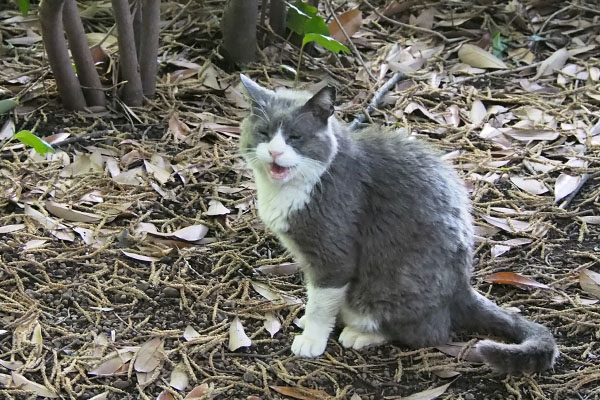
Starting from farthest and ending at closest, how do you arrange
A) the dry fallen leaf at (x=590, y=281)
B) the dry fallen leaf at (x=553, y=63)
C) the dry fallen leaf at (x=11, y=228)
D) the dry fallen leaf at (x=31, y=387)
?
1. the dry fallen leaf at (x=553, y=63)
2. the dry fallen leaf at (x=11, y=228)
3. the dry fallen leaf at (x=590, y=281)
4. the dry fallen leaf at (x=31, y=387)

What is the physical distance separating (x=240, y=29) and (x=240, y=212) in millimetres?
1569

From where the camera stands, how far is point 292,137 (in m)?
2.95

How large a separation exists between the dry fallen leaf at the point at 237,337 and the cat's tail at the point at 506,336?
35.6 inches

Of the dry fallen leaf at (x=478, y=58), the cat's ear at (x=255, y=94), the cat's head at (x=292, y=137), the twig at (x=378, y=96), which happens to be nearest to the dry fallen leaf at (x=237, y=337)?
the cat's head at (x=292, y=137)

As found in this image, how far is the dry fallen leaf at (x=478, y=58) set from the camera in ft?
17.3

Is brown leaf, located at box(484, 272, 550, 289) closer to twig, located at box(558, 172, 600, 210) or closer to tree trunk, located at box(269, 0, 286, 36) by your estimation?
twig, located at box(558, 172, 600, 210)

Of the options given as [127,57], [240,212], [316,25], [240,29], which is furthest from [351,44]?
[240,212]

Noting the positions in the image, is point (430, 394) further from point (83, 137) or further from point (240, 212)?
point (83, 137)

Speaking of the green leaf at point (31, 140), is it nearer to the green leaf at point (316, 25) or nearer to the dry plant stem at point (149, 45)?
the dry plant stem at point (149, 45)

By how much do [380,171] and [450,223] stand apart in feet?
1.20

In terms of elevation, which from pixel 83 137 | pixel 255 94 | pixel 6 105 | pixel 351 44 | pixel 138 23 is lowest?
pixel 83 137

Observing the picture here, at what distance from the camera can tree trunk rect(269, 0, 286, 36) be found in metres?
5.07

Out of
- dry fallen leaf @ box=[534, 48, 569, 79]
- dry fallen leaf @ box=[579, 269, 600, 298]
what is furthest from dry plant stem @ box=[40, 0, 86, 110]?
dry fallen leaf @ box=[534, 48, 569, 79]

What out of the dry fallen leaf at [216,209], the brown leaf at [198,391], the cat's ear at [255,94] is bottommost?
the brown leaf at [198,391]
